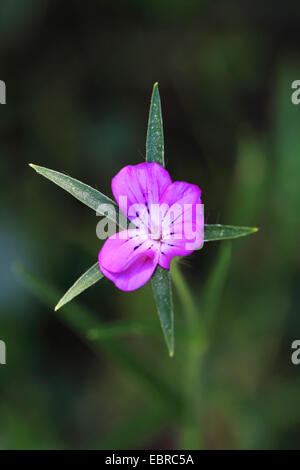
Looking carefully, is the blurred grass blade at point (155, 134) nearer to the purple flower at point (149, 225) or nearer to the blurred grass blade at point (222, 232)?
the purple flower at point (149, 225)

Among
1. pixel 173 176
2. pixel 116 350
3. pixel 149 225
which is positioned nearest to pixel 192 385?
pixel 116 350

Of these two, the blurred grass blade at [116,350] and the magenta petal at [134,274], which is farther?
the blurred grass blade at [116,350]

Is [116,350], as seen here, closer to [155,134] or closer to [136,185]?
[136,185]

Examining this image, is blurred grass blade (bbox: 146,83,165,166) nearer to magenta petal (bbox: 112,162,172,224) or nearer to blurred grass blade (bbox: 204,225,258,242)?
magenta petal (bbox: 112,162,172,224)

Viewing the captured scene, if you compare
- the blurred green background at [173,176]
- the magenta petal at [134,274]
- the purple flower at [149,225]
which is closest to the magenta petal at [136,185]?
the purple flower at [149,225]
